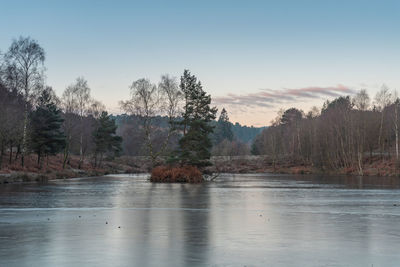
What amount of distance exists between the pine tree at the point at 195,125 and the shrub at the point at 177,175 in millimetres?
1701

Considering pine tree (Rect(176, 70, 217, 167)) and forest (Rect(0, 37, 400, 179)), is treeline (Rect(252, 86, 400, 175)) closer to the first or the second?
forest (Rect(0, 37, 400, 179))

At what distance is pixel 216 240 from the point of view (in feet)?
40.3

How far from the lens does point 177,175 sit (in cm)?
5088

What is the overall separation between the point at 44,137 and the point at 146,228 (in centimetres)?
4950

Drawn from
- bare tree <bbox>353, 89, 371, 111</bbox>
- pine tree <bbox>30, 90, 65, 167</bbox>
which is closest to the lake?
pine tree <bbox>30, 90, 65, 167</bbox>

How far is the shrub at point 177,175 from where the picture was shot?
2004 inches

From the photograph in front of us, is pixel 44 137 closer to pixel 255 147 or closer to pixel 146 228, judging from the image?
pixel 146 228

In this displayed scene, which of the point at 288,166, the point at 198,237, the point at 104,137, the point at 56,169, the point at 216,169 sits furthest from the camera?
the point at 288,166

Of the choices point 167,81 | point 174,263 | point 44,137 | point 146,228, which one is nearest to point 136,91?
point 167,81

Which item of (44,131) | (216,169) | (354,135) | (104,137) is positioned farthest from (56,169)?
(354,135)

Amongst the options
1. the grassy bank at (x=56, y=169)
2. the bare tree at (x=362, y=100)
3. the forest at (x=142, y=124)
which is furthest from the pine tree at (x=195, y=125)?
the bare tree at (x=362, y=100)

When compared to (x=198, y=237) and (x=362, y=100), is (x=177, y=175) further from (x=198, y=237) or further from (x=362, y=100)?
(x=362, y=100)

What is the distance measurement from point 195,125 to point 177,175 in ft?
23.6

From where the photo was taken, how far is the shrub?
167ft
